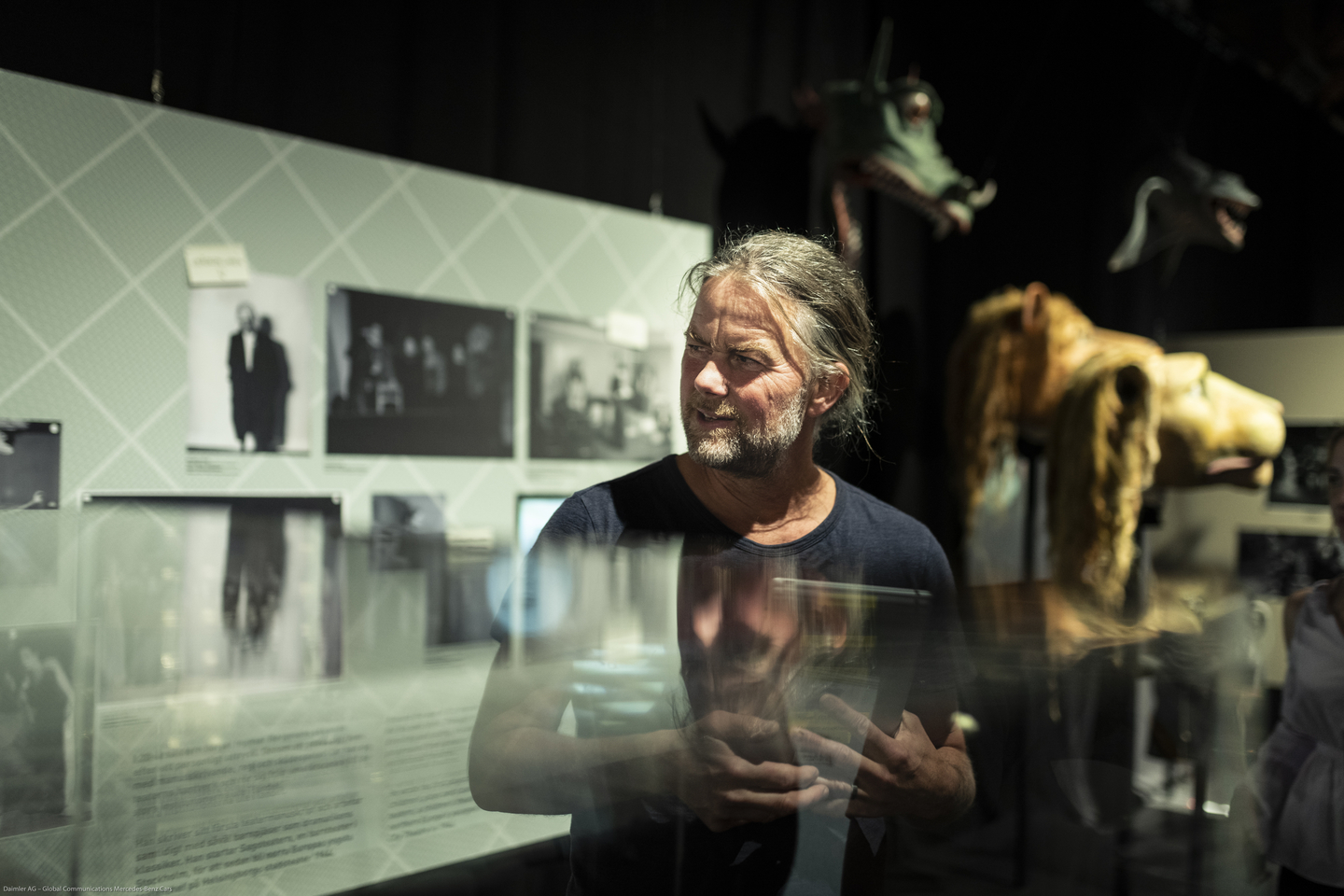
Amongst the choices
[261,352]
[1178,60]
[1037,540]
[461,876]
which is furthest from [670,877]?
[1178,60]

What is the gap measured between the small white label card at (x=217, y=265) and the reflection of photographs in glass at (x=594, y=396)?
0.51 metres

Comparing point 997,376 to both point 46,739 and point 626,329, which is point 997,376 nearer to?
point 626,329

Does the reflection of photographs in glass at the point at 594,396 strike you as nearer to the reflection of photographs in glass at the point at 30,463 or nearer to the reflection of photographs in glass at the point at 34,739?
the reflection of photographs in glass at the point at 30,463

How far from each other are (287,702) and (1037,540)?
229cm

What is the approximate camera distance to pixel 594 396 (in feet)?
5.83

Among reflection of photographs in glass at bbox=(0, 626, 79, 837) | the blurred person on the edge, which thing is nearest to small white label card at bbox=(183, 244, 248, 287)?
reflection of photographs in glass at bbox=(0, 626, 79, 837)

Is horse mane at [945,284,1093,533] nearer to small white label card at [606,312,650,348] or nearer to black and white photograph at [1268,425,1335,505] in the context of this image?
black and white photograph at [1268,425,1335,505]

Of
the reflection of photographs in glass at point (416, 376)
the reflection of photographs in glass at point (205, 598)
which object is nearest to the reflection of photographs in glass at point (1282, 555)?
the reflection of photographs in glass at point (416, 376)

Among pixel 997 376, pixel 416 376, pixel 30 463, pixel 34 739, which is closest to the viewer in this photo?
pixel 34 739

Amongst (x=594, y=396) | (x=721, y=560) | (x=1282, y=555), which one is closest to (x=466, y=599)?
(x=721, y=560)

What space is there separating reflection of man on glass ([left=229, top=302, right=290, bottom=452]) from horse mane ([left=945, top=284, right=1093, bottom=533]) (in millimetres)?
1654

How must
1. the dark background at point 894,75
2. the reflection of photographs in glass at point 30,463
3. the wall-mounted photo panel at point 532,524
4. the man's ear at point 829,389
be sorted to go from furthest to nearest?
the dark background at point 894,75
the reflection of photographs in glass at point 30,463
the man's ear at point 829,389
the wall-mounted photo panel at point 532,524

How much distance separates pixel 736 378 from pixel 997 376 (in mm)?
1901

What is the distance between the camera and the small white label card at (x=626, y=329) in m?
1.77
